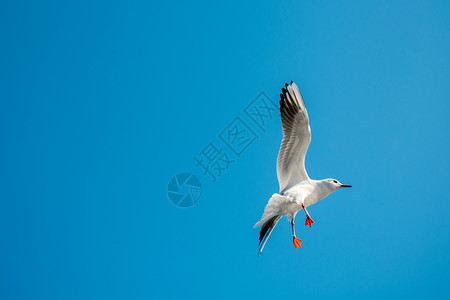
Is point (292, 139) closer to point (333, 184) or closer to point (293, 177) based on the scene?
point (293, 177)

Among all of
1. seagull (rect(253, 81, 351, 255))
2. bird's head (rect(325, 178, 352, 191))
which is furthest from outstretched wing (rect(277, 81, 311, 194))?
bird's head (rect(325, 178, 352, 191))

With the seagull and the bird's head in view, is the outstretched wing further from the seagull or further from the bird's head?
the bird's head

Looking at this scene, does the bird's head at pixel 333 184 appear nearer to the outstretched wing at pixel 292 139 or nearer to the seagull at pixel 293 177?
the seagull at pixel 293 177

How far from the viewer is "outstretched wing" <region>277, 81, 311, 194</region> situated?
189 inches

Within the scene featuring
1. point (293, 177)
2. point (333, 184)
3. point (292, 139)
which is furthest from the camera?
point (293, 177)

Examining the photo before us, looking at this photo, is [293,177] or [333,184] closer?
[333,184]

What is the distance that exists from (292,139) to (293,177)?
60 cm

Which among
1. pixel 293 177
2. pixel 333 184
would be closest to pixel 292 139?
pixel 293 177

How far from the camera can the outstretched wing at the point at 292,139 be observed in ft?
15.8

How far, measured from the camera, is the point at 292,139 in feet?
16.4

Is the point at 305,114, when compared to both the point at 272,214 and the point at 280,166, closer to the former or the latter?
the point at 280,166

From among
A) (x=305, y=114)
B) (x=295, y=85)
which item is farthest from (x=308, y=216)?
(x=295, y=85)

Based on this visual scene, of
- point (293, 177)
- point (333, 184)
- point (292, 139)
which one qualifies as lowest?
point (333, 184)

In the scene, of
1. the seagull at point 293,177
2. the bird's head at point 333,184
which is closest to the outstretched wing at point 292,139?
the seagull at point 293,177
